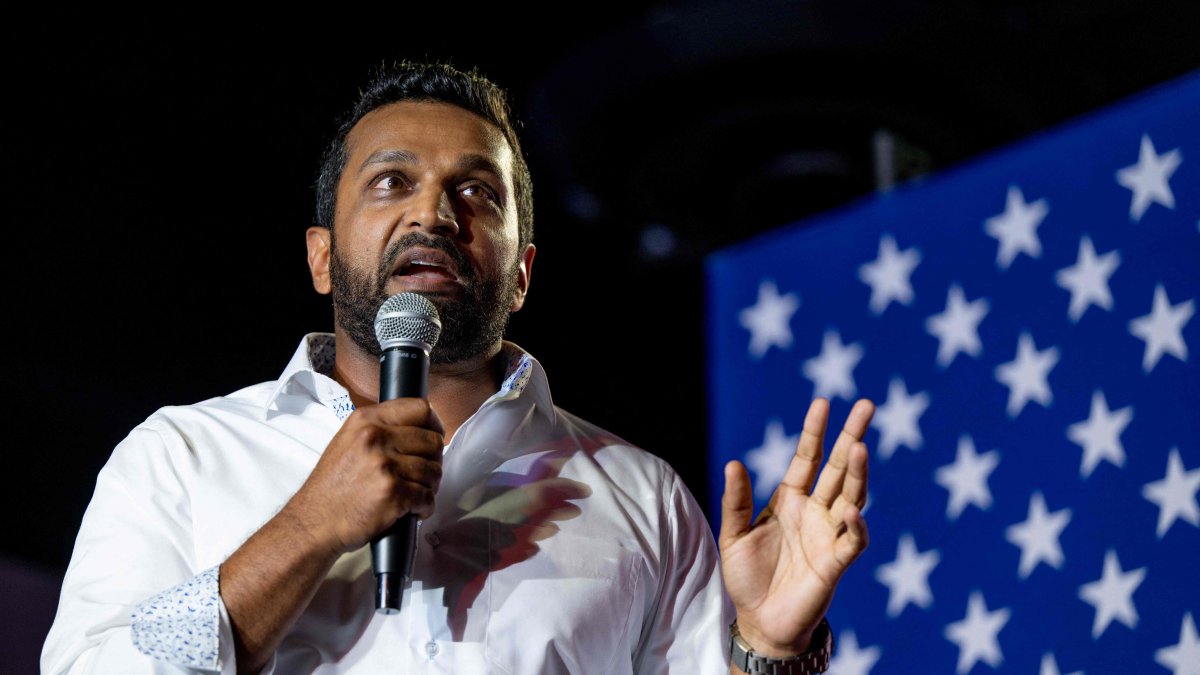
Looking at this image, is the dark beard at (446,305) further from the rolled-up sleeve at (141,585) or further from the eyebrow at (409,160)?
the rolled-up sleeve at (141,585)

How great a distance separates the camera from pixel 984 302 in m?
2.83

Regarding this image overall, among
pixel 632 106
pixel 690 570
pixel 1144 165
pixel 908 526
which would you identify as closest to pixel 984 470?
pixel 908 526

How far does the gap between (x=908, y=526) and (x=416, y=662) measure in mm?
1650

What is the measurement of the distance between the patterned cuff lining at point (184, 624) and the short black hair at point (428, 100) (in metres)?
0.88

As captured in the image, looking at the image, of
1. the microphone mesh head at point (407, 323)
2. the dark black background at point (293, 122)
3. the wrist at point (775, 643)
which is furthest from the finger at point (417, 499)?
the dark black background at point (293, 122)

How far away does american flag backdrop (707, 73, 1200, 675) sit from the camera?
2.41 meters

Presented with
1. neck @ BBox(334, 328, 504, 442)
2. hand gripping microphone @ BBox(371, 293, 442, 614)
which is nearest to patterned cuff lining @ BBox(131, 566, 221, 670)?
hand gripping microphone @ BBox(371, 293, 442, 614)

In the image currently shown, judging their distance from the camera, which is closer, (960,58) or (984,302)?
(984,302)

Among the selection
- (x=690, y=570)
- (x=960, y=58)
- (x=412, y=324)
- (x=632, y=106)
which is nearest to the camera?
(x=412, y=324)

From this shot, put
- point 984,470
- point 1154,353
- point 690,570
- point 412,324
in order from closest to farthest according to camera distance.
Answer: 1. point 412,324
2. point 690,570
3. point 1154,353
4. point 984,470

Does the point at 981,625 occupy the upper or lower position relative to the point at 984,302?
lower

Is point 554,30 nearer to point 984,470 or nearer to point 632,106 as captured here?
point 632,106

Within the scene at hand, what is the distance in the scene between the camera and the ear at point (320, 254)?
2.12 meters

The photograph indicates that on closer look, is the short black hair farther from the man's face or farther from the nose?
the nose
